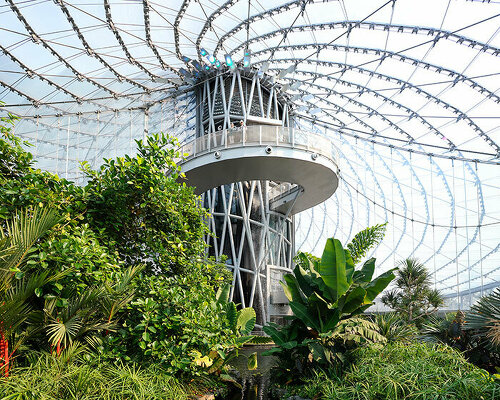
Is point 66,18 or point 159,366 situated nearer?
point 159,366

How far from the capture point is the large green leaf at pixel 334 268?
11.1m

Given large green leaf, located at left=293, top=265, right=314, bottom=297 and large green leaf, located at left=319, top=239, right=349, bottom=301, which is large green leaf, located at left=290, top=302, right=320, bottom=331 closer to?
large green leaf, located at left=293, top=265, right=314, bottom=297

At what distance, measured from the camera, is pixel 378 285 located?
1194cm

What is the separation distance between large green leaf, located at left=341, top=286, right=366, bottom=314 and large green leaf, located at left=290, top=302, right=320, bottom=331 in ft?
2.95

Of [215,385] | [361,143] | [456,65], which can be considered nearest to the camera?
[215,385]

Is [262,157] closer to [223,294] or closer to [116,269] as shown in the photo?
[223,294]

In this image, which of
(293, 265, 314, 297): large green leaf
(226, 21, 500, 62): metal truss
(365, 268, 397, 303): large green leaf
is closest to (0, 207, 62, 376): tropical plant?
(293, 265, 314, 297): large green leaf

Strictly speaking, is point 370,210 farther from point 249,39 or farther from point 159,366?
point 159,366

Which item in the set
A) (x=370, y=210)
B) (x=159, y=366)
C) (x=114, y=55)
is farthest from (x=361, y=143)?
(x=159, y=366)

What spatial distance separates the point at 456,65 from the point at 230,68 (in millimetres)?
14013

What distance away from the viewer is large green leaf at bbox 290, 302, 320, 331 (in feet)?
39.4

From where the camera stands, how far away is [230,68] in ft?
94.3

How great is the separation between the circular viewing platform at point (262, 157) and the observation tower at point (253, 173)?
51mm

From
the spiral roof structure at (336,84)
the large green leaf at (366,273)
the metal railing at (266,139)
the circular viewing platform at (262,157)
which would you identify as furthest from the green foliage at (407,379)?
the spiral roof structure at (336,84)
